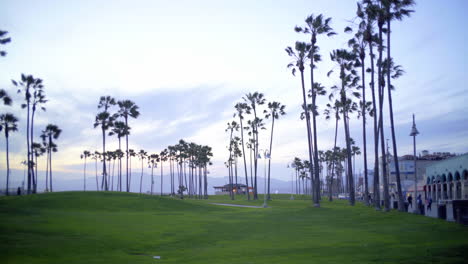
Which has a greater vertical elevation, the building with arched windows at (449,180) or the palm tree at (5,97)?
the palm tree at (5,97)

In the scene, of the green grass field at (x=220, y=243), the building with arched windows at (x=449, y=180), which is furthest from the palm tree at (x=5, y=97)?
the building with arched windows at (x=449, y=180)

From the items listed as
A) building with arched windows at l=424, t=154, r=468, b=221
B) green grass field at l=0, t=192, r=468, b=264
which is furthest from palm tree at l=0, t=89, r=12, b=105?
building with arched windows at l=424, t=154, r=468, b=221

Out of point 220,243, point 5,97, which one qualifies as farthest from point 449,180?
point 5,97

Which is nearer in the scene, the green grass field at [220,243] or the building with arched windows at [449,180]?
the green grass field at [220,243]

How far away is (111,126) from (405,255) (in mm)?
76875

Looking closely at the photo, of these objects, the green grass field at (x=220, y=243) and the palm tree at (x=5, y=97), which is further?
the palm tree at (x=5, y=97)

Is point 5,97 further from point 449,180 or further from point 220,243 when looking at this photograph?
point 449,180

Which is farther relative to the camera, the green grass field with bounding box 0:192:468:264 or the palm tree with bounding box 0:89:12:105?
the palm tree with bounding box 0:89:12:105

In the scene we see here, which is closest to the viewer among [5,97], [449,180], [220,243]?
[220,243]

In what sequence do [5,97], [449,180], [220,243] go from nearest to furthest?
[220,243]
[5,97]
[449,180]

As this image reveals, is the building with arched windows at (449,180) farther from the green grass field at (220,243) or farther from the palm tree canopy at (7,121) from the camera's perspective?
the palm tree canopy at (7,121)

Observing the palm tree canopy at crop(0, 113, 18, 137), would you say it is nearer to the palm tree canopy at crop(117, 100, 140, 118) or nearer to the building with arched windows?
the palm tree canopy at crop(117, 100, 140, 118)

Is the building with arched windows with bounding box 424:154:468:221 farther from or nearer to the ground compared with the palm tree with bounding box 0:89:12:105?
nearer to the ground

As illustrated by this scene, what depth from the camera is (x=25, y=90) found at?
70750mm
